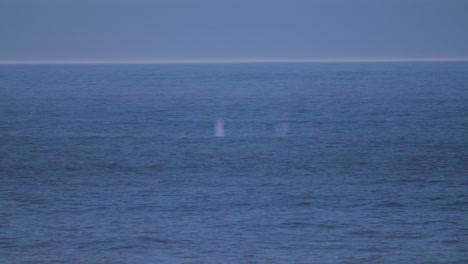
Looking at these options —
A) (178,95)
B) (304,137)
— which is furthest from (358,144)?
(178,95)

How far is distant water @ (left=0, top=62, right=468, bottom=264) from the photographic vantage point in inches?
707

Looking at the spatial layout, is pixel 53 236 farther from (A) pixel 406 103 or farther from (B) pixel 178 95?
(B) pixel 178 95

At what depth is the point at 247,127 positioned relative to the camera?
49.2 m

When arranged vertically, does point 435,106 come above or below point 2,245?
above

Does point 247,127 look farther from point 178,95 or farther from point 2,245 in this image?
point 178,95

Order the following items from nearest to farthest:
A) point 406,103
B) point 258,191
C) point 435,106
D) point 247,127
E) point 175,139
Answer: point 258,191 < point 175,139 < point 247,127 < point 435,106 < point 406,103

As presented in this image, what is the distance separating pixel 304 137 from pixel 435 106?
27040mm

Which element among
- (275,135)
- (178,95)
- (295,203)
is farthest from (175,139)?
(178,95)

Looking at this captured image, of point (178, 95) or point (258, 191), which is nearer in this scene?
point (258, 191)

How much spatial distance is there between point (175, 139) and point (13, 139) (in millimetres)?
12110

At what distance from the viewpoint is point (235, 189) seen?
1022 inches

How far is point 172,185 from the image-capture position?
27188 mm

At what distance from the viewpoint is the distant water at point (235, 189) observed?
17969mm

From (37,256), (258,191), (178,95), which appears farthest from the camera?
(178,95)
